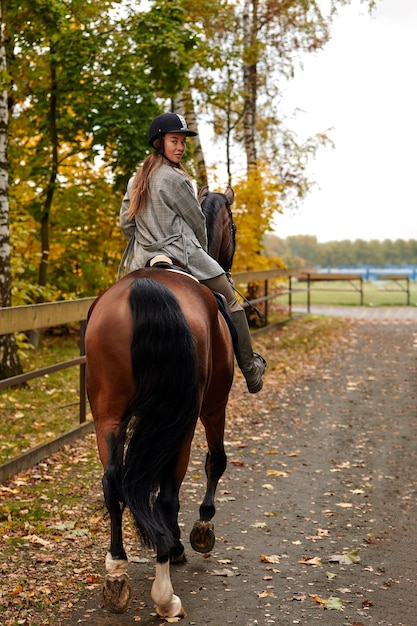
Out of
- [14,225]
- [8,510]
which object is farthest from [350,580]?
[14,225]

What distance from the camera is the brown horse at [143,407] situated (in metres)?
3.98

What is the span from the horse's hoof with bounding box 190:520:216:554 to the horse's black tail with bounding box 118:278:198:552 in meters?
0.96

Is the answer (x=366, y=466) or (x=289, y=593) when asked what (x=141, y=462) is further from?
(x=366, y=466)

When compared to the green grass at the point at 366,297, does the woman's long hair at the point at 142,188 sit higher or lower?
higher

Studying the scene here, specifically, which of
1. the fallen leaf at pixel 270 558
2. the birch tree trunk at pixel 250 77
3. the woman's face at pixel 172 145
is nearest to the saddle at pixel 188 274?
the woman's face at pixel 172 145

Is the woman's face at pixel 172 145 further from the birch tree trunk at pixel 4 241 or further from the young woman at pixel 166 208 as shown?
the birch tree trunk at pixel 4 241

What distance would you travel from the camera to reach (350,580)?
4582mm

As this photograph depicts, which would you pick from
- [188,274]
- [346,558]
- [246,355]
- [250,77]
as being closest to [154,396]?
[188,274]

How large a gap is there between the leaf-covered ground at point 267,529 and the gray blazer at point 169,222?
70.0 inches

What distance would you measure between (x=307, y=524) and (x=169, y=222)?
7.69ft

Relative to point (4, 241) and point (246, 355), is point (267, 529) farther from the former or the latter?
point (4, 241)

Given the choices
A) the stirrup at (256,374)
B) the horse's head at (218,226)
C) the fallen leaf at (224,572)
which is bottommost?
the fallen leaf at (224,572)

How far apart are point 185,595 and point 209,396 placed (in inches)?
50.0

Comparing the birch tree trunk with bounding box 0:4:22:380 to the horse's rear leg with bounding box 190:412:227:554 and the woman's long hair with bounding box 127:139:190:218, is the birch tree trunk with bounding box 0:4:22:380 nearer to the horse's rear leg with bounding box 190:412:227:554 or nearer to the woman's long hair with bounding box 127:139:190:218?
the horse's rear leg with bounding box 190:412:227:554
